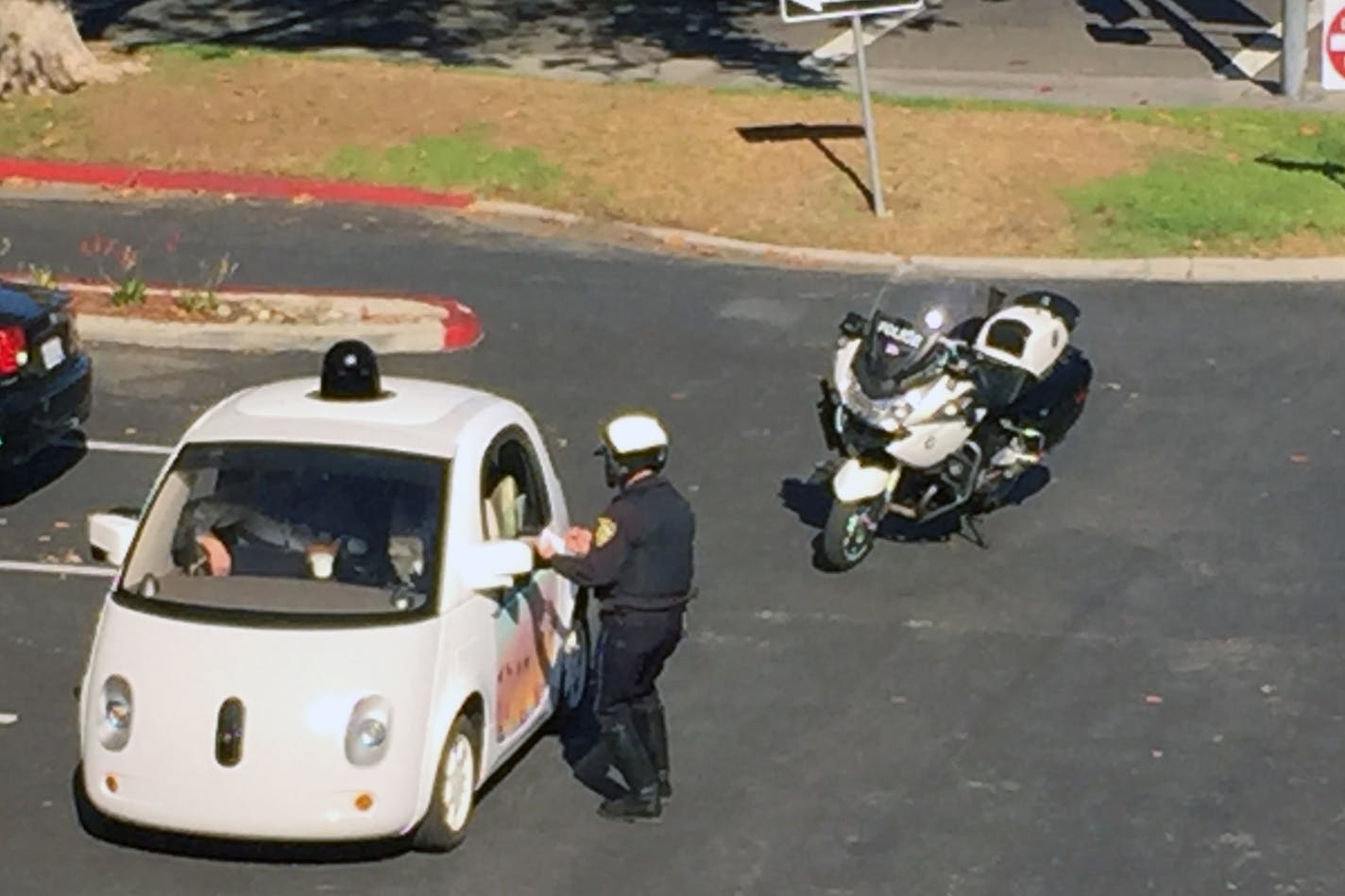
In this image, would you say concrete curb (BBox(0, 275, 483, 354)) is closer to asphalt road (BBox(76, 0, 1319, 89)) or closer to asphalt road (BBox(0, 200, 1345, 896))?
asphalt road (BBox(0, 200, 1345, 896))

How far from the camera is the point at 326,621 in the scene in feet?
32.8

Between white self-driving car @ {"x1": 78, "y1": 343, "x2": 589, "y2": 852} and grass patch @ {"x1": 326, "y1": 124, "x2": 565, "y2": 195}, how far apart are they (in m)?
11.2

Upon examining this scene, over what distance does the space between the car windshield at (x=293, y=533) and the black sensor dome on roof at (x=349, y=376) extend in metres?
0.49

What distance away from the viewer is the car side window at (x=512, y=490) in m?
10.9

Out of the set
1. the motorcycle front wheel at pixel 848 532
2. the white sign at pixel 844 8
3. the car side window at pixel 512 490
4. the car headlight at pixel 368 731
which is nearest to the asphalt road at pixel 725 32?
the white sign at pixel 844 8

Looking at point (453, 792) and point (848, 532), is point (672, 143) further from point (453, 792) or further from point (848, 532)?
point (453, 792)

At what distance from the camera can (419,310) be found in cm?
1827

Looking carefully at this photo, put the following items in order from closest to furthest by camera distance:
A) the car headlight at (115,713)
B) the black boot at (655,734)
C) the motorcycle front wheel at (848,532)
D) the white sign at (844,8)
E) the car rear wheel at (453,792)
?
the car headlight at (115,713) < the car rear wheel at (453,792) < the black boot at (655,734) < the motorcycle front wheel at (848,532) < the white sign at (844,8)

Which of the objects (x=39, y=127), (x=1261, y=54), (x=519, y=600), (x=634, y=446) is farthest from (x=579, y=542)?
(x=1261, y=54)

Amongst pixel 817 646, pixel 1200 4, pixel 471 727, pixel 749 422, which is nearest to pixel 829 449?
pixel 749 422

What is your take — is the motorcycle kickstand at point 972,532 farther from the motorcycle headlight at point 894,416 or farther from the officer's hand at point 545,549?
the officer's hand at point 545,549

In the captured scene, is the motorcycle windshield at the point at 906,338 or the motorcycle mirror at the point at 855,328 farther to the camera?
the motorcycle mirror at the point at 855,328

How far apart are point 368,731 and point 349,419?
4.87 ft

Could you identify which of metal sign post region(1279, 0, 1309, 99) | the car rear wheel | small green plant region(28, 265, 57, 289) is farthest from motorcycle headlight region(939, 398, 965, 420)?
metal sign post region(1279, 0, 1309, 99)
